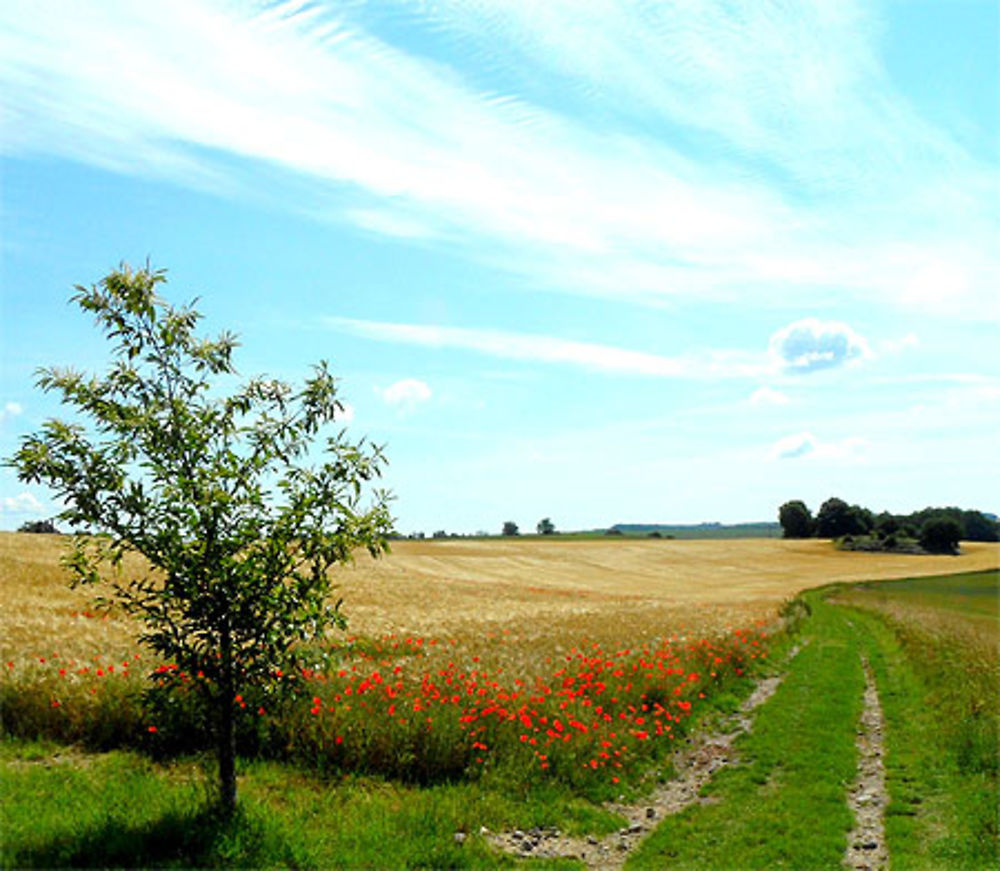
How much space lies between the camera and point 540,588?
55.9 m

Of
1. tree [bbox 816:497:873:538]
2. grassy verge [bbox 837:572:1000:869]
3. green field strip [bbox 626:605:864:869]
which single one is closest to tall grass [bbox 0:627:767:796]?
green field strip [bbox 626:605:864:869]

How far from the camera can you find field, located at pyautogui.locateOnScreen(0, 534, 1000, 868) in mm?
9062

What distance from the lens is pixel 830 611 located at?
49.2 m

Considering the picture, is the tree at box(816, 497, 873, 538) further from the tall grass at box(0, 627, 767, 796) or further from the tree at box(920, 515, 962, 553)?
the tall grass at box(0, 627, 767, 796)

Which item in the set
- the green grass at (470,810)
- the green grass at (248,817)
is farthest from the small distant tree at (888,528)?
the green grass at (248,817)

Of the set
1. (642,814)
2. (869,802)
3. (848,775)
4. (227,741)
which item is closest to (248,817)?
(227,741)

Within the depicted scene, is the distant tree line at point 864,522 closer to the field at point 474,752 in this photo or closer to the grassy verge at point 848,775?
the grassy verge at point 848,775

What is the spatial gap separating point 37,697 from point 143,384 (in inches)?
274

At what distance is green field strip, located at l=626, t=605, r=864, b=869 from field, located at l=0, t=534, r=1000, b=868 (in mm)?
55

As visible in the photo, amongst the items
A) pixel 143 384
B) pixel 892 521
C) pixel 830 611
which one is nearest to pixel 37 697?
pixel 143 384

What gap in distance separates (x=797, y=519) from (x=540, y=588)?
119192mm

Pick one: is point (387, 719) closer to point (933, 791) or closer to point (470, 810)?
point (470, 810)

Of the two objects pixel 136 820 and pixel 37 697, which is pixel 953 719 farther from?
pixel 37 697

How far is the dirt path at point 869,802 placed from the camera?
968 centimetres
